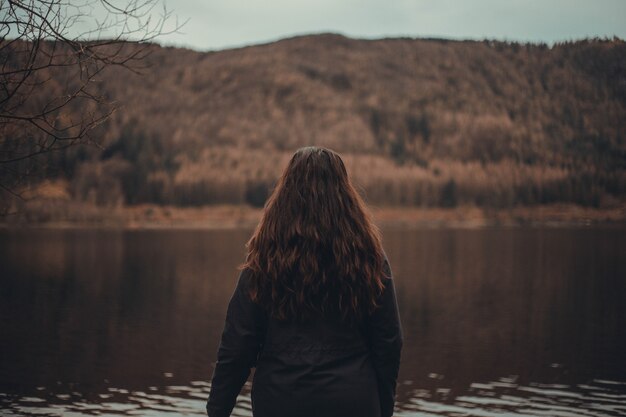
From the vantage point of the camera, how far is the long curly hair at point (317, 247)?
4.38 m

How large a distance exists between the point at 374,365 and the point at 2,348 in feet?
87.1

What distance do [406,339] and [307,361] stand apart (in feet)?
90.1

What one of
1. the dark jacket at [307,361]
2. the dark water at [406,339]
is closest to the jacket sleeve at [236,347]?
the dark jacket at [307,361]

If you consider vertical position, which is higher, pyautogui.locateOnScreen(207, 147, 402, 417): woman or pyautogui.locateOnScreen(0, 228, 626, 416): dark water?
pyautogui.locateOnScreen(207, 147, 402, 417): woman

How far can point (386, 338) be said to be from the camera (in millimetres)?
4520

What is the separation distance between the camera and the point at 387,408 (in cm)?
467

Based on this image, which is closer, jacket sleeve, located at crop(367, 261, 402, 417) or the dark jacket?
the dark jacket

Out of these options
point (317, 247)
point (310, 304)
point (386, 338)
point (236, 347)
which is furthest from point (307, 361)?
point (317, 247)

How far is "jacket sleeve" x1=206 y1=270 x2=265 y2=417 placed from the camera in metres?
4.36

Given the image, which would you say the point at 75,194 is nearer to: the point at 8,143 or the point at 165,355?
the point at 165,355

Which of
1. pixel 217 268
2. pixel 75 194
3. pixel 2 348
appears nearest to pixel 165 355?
pixel 2 348

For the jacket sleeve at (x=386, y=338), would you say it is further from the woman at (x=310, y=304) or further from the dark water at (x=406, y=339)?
the dark water at (x=406, y=339)

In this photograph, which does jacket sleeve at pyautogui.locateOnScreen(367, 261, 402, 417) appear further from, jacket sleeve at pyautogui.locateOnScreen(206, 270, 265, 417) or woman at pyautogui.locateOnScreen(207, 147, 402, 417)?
jacket sleeve at pyautogui.locateOnScreen(206, 270, 265, 417)

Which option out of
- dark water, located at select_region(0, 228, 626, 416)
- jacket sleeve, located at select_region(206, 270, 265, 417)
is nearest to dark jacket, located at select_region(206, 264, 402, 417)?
jacket sleeve, located at select_region(206, 270, 265, 417)
